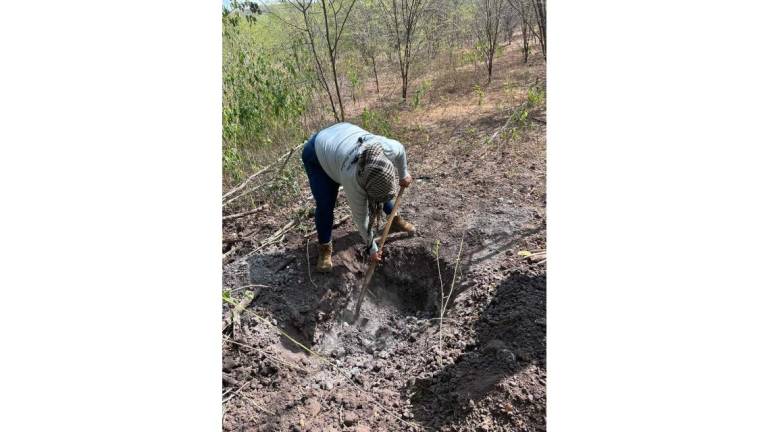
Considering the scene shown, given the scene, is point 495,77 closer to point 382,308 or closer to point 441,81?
point 441,81

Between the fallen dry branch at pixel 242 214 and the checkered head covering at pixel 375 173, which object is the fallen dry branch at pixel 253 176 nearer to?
the fallen dry branch at pixel 242 214

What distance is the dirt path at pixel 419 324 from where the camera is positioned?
2.05 metres

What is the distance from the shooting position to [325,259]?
122 inches

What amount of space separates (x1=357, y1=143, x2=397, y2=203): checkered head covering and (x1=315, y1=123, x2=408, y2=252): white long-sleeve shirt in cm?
7

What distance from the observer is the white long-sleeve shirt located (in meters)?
2.44

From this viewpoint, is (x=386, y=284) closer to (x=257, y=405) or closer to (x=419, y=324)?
(x=419, y=324)

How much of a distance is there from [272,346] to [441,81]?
8001 millimetres

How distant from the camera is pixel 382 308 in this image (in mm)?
3168

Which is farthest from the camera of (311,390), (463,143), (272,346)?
(463,143)

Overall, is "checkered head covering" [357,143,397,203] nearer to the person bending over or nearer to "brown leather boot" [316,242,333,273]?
the person bending over

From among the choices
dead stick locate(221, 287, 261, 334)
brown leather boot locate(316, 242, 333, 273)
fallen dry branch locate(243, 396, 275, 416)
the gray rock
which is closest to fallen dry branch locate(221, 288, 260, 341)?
dead stick locate(221, 287, 261, 334)

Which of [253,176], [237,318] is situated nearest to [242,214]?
[253,176]

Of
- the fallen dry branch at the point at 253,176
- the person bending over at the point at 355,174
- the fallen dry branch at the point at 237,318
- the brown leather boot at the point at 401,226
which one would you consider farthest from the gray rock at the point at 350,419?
the fallen dry branch at the point at 253,176

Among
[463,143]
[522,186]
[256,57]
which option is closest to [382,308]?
[522,186]
